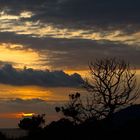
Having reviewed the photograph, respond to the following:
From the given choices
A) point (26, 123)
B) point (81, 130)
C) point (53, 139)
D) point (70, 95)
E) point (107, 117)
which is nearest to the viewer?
point (53, 139)

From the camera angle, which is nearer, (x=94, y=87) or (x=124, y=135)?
(x=124, y=135)

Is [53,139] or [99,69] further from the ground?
[99,69]

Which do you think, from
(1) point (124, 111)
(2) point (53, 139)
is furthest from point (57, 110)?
(2) point (53, 139)

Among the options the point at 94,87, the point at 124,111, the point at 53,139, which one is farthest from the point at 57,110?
the point at 53,139

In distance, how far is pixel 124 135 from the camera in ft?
119

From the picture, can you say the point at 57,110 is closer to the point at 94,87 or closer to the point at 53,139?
the point at 94,87

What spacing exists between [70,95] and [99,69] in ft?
32.3

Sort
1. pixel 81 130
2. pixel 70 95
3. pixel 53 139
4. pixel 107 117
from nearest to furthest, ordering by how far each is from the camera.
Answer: pixel 53 139 < pixel 81 130 < pixel 107 117 < pixel 70 95

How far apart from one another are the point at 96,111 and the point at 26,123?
2398 centimetres

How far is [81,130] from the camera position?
4319cm

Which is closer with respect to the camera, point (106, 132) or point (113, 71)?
point (106, 132)

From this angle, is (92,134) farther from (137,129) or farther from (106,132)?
(137,129)

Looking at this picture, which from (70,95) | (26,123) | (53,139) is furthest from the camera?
(26,123)

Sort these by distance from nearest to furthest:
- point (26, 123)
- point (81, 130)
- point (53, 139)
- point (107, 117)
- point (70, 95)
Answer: point (53, 139), point (81, 130), point (107, 117), point (70, 95), point (26, 123)
